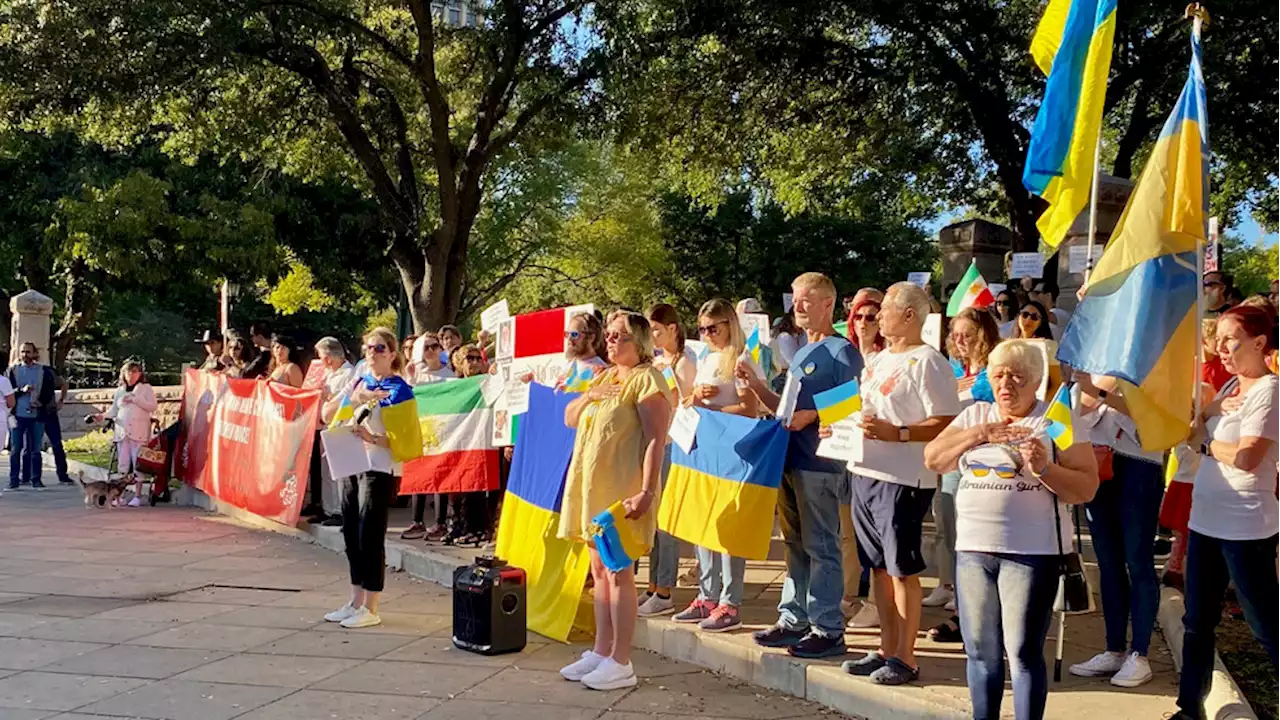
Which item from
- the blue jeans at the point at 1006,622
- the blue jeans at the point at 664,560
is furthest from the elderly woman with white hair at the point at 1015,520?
the blue jeans at the point at 664,560

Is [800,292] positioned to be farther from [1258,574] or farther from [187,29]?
[187,29]

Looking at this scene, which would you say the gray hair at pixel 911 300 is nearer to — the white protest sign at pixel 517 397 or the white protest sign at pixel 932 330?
the white protest sign at pixel 932 330

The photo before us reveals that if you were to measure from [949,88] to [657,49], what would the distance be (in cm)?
521

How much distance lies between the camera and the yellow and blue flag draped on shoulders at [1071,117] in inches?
233

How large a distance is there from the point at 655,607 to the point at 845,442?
234cm

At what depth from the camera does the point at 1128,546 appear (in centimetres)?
573

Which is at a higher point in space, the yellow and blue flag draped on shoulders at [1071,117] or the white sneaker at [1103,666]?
the yellow and blue flag draped on shoulders at [1071,117]

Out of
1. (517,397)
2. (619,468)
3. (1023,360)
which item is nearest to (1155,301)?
(1023,360)

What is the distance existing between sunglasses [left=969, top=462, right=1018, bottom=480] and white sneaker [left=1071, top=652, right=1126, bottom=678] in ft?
6.22

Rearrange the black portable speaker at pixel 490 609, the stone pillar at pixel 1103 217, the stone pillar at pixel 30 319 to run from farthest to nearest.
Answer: the stone pillar at pixel 30 319, the stone pillar at pixel 1103 217, the black portable speaker at pixel 490 609

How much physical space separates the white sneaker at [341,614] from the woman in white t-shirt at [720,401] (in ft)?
7.16

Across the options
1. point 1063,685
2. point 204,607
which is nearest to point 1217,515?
point 1063,685

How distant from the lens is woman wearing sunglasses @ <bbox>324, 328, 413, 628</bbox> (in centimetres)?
728

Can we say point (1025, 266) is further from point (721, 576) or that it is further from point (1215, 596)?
point (1215, 596)
